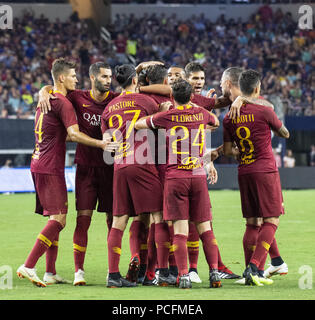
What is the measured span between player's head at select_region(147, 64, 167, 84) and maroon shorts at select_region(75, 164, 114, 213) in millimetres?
1119

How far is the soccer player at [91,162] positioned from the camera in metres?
8.31

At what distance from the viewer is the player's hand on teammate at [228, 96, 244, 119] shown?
26.1ft

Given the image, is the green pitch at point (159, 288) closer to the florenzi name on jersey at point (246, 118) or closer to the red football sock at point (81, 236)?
the red football sock at point (81, 236)

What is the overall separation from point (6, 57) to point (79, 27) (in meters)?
4.89

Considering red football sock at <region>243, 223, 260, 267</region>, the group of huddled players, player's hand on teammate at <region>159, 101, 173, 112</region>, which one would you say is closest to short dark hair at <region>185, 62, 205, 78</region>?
the group of huddled players

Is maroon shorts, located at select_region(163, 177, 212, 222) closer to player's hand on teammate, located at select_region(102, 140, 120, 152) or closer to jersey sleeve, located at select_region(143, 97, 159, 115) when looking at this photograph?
player's hand on teammate, located at select_region(102, 140, 120, 152)

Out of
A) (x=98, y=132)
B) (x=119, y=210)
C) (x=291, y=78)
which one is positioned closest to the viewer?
(x=119, y=210)

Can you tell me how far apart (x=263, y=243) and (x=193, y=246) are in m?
0.90

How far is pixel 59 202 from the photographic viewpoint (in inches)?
317

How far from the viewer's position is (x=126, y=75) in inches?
311

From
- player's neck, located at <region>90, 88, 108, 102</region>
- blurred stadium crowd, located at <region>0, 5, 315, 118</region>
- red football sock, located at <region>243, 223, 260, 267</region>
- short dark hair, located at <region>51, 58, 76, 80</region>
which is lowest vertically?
red football sock, located at <region>243, 223, 260, 267</region>

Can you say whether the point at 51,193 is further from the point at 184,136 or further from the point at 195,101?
the point at 195,101

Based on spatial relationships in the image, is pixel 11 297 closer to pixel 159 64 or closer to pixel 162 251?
pixel 162 251
